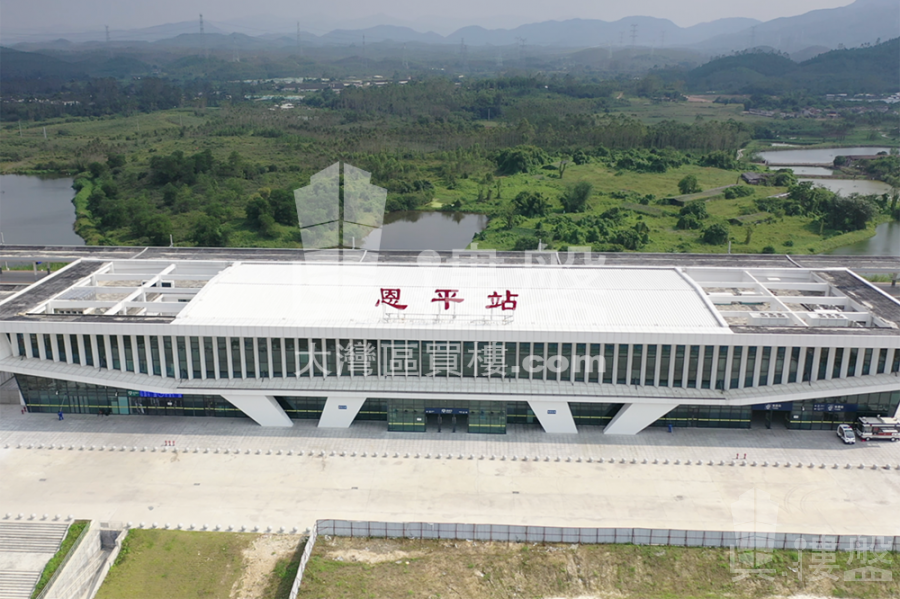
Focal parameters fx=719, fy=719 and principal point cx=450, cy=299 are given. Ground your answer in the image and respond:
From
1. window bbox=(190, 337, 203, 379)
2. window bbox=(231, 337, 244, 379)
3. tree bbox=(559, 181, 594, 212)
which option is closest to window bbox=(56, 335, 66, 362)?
window bbox=(190, 337, 203, 379)

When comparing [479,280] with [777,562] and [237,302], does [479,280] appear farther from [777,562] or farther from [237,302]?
[777,562]

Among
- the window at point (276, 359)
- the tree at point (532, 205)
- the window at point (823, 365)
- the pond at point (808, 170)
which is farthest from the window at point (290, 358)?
the pond at point (808, 170)

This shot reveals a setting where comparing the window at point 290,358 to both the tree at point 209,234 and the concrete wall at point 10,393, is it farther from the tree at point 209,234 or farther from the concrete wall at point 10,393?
the tree at point 209,234

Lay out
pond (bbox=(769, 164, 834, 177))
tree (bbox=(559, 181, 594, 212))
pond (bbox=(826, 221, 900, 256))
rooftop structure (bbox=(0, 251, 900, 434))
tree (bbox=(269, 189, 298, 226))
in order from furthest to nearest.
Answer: pond (bbox=(769, 164, 834, 177))
tree (bbox=(559, 181, 594, 212))
tree (bbox=(269, 189, 298, 226))
pond (bbox=(826, 221, 900, 256))
rooftop structure (bbox=(0, 251, 900, 434))

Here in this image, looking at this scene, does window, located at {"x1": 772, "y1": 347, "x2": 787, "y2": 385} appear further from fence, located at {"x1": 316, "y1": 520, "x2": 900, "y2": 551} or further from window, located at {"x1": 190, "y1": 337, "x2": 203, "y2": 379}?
window, located at {"x1": 190, "y1": 337, "x2": 203, "y2": 379}

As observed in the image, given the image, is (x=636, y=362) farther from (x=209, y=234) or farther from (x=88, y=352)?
(x=209, y=234)

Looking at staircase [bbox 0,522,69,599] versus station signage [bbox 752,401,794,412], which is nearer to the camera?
staircase [bbox 0,522,69,599]

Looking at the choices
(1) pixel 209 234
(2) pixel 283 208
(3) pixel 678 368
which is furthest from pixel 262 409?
(2) pixel 283 208
